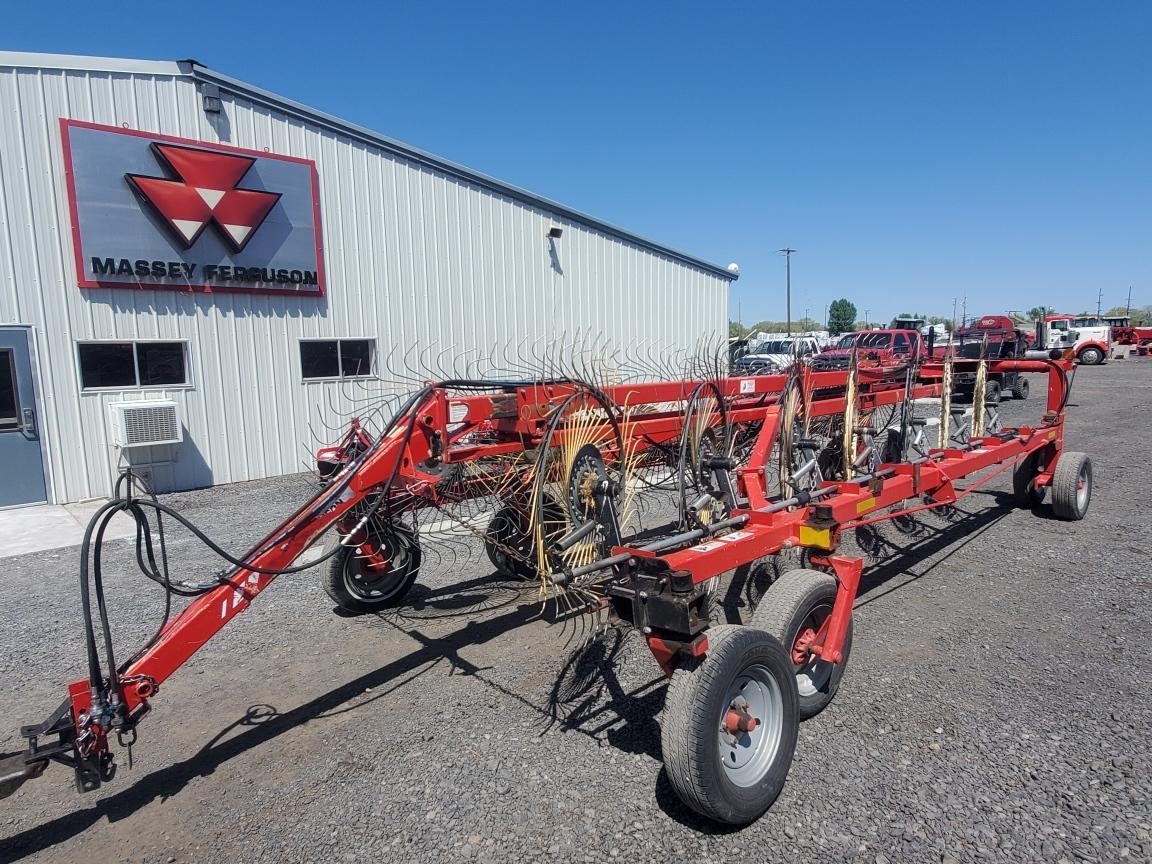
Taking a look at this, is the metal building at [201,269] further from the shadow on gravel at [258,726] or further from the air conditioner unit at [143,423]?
the shadow on gravel at [258,726]

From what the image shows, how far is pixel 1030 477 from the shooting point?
303 inches

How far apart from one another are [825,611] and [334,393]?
9300 millimetres

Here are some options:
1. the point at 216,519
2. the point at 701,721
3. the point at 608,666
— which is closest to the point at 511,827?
the point at 701,721

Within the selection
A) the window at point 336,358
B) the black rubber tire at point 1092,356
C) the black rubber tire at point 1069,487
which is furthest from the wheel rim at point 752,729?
the black rubber tire at point 1092,356

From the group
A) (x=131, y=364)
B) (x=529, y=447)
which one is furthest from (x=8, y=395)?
(x=529, y=447)

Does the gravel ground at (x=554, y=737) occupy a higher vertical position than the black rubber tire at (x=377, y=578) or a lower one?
lower

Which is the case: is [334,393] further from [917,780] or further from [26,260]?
[917,780]

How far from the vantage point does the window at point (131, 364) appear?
9.20m

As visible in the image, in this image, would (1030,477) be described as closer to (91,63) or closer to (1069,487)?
(1069,487)

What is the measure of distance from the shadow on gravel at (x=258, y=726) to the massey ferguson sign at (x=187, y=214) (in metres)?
7.24

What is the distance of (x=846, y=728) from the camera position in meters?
3.54

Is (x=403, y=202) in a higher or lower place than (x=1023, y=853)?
higher

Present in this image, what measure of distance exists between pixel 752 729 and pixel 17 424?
31.2ft

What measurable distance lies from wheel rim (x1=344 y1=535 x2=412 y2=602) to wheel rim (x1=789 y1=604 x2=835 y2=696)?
2.84 metres
